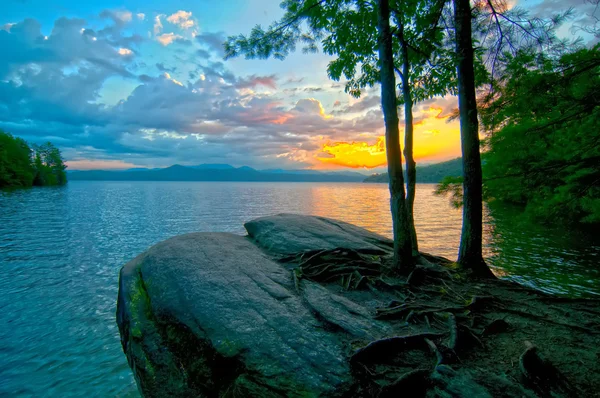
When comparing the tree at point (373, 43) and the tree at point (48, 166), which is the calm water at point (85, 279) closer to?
the tree at point (373, 43)

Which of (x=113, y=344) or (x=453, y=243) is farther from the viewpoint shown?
(x=453, y=243)

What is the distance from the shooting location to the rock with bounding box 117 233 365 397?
4.47 metres

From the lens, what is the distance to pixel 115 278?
1381 cm

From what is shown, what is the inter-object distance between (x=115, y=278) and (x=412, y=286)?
1383 cm

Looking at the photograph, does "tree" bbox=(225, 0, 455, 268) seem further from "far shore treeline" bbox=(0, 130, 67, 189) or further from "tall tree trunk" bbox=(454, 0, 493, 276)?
"far shore treeline" bbox=(0, 130, 67, 189)

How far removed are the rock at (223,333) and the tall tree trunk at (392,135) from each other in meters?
3.65

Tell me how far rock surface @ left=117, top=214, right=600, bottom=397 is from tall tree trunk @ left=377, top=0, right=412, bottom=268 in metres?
1.18

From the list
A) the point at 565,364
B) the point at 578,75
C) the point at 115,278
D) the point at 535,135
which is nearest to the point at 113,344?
the point at 115,278

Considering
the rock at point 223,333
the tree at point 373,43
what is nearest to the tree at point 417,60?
the tree at point 373,43

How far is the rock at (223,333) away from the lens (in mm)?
4469

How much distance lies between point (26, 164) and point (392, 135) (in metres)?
123

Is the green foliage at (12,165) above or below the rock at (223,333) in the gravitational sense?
above

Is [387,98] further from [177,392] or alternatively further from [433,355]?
[177,392]

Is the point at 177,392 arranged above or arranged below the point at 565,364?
below
